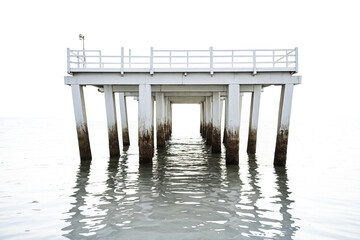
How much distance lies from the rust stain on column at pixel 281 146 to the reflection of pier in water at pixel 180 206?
1.33 metres

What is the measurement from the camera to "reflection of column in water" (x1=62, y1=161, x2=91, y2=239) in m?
9.40

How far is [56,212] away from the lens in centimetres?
1130

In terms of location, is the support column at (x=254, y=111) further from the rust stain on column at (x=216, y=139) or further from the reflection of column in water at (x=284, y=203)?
the reflection of column in water at (x=284, y=203)

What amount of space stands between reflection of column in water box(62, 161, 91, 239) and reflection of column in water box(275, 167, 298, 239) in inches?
185

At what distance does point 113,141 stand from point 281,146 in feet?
32.0

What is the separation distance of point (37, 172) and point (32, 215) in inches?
366

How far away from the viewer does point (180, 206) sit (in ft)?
38.9

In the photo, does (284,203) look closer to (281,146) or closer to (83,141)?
(281,146)

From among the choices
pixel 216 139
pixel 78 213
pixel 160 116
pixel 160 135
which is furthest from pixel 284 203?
pixel 160 135

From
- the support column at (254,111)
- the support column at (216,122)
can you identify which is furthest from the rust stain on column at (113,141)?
the support column at (254,111)

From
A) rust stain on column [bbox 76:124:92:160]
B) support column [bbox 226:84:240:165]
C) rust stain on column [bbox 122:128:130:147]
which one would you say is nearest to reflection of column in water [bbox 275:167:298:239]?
support column [bbox 226:84:240:165]

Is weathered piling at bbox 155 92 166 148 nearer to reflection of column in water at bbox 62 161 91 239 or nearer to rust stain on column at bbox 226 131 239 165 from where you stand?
rust stain on column at bbox 226 131 239 165

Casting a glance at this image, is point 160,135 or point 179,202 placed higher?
point 160,135

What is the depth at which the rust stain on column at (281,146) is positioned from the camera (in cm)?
1941
